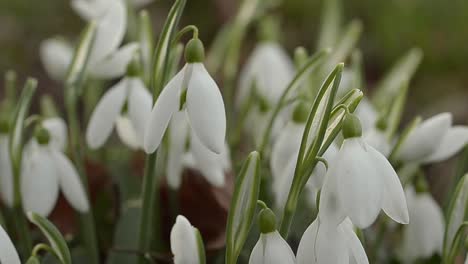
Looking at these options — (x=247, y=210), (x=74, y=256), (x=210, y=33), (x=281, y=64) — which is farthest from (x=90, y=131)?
(x=210, y=33)

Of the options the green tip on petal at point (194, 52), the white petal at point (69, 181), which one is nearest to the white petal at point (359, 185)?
the green tip on petal at point (194, 52)

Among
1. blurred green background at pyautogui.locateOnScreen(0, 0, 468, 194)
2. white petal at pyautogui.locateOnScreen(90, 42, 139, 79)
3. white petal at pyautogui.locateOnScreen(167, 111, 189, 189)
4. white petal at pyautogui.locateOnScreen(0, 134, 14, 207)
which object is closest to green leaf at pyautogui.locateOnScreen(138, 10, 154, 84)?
white petal at pyautogui.locateOnScreen(90, 42, 139, 79)

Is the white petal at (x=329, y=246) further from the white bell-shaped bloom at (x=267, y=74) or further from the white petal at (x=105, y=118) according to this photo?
the white bell-shaped bloom at (x=267, y=74)

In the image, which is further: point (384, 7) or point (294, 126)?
point (384, 7)

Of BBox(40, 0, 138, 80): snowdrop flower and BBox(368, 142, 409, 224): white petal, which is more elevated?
BBox(40, 0, 138, 80): snowdrop flower

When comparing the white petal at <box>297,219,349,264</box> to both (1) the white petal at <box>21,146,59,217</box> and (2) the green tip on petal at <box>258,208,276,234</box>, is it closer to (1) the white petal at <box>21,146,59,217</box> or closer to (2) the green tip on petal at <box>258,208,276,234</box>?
(2) the green tip on petal at <box>258,208,276,234</box>

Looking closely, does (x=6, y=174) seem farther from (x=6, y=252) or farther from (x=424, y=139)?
(x=424, y=139)

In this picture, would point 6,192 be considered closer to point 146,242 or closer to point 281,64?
point 146,242
